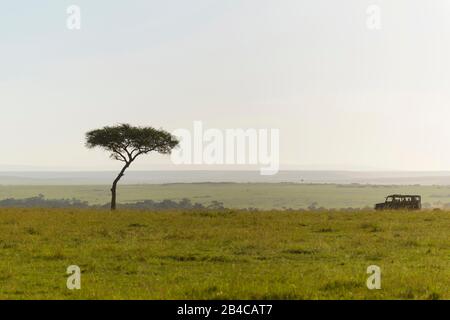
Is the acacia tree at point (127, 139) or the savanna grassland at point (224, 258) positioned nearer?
the savanna grassland at point (224, 258)

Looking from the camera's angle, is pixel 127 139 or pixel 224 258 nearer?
pixel 224 258

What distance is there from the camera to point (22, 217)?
36438 millimetres

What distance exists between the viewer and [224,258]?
20.1 meters

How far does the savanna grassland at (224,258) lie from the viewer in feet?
47.9

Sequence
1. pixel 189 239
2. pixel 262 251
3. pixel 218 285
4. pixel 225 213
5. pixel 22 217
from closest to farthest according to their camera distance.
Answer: pixel 218 285, pixel 262 251, pixel 189 239, pixel 22 217, pixel 225 213

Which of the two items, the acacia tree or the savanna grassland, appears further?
the acacia tree

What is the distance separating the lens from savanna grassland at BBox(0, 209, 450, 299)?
14594 mm

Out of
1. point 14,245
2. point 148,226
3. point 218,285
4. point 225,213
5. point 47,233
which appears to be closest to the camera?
point 218,285

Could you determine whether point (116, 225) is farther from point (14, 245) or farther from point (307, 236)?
point (307, 236)
